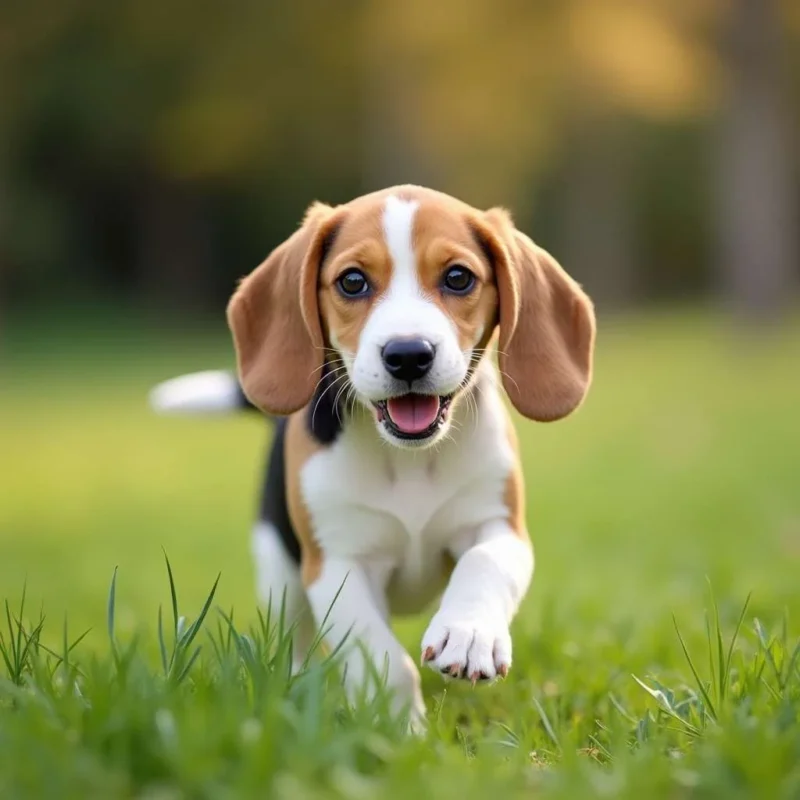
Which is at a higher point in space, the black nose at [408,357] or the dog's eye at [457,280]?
the dog's eye at [457,280]

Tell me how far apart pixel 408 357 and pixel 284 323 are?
26.9 inches

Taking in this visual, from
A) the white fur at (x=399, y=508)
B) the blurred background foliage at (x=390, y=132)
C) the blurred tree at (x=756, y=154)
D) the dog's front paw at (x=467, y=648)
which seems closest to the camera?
the dog's front paw at (x=467, y=648)

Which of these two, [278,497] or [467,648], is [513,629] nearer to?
[278,497]

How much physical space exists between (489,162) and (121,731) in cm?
2445

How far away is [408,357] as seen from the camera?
3422 mm

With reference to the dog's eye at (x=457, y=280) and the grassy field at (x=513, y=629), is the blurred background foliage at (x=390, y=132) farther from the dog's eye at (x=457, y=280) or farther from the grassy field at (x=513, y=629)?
the dog's eye at (x=457, y=280)

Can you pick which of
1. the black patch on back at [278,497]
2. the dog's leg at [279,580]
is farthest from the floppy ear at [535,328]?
the dog's leg at [279,580]

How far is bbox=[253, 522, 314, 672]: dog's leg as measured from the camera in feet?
14.7

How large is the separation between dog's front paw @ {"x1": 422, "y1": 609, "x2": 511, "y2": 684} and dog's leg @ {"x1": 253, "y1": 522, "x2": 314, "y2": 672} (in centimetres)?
126

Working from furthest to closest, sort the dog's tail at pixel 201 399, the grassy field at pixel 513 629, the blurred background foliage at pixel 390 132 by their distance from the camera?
1. the blurred background foliage at pixel 390 132
2. the dog's tail at pixel 201 399
3. the grassy field at pixel 513 629

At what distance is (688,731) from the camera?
297 centimetres

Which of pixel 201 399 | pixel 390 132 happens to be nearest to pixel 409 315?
pixel 201 399

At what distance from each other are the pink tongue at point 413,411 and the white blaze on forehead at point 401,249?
302mm

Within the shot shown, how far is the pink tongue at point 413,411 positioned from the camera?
11.8 ft
